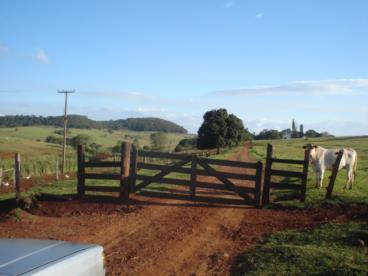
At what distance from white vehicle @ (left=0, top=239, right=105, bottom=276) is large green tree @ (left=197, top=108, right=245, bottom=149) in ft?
213

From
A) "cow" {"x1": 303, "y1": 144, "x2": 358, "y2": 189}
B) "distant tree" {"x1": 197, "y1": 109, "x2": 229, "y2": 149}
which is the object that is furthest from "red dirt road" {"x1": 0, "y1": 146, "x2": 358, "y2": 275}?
"distant tree" {"x1": 197, "y1": 109, "x2": 229, "y2": 149}

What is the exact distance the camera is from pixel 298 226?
11812mm

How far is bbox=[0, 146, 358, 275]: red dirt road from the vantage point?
909 cm

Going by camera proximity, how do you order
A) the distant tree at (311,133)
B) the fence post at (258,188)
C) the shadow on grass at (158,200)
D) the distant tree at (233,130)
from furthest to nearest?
1. the distant tree at (311,133)
2. the distant tree at (233,130)
3. the shadow on grass at (158,200)
4. the fence post at (258,188)

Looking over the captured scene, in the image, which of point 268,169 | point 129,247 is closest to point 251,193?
point 268,169

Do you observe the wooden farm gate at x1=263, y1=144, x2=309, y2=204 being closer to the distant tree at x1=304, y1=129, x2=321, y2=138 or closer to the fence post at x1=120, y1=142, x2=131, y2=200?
the fence post at x1=120, y1=142, x2=131, y2=200

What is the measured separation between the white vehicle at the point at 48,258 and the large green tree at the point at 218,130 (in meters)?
64.9

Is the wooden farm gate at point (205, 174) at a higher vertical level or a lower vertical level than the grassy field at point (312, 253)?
higher

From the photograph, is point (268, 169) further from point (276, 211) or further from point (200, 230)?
point (200, 230)

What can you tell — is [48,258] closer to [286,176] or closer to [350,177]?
[286,176]

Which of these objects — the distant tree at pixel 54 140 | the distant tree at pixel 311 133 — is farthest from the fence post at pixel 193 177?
the distant tree at pixel 311 133

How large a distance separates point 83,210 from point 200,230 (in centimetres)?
415

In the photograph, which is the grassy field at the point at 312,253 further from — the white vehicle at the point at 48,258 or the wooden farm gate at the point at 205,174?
the white vehicle at the point at 48,258

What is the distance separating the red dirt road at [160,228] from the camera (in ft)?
29.8
